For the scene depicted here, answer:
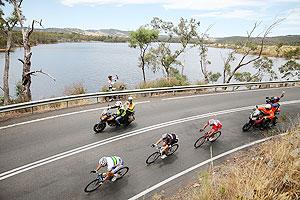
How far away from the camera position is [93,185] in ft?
26.8

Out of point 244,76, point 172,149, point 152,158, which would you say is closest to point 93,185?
point 152,158

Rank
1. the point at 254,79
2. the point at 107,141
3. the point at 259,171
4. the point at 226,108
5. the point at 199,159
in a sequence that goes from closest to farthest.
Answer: the point at 259,171
the point at 199,159
the point at 107,141
the point at 226,108
the point at 254,79

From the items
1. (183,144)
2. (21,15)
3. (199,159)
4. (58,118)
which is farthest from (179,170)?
(21,15)

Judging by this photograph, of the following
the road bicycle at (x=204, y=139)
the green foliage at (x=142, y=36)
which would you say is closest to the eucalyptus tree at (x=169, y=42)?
the green foliage at (x=142, y=36)

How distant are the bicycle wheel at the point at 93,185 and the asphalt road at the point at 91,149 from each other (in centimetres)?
15

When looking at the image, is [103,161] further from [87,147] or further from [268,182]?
[268,182]

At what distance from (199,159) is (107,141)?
3.77 m

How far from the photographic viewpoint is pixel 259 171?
529 centimetres

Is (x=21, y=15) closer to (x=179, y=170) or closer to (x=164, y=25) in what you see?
(x=179, y=170)

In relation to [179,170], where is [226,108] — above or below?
above

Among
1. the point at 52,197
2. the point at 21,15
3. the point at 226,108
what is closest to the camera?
the point at 52,197

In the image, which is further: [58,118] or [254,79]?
[254,79]

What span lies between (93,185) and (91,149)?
2481 millimetres

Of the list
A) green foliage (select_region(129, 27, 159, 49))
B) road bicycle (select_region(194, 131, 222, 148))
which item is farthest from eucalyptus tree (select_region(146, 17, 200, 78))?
road bicycle (select_region(194, 131, 222, 148))
